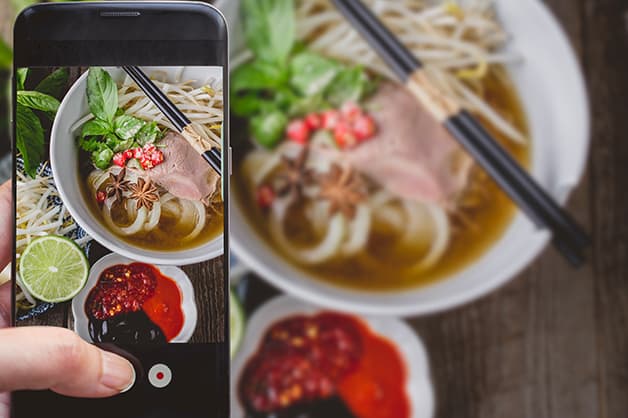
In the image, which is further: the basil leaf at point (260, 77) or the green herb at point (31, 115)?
the basil leaf at point (260, 77)

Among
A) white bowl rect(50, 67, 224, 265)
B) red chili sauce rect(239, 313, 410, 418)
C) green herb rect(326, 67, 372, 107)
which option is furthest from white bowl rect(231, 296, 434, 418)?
white bowl rect(50, 67, 224, 265)

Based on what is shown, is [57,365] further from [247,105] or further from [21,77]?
[247,105]

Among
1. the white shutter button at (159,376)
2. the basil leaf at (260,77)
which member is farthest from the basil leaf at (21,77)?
the basil leaf at (260,77)

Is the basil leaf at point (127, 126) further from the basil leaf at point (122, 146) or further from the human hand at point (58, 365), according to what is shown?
the human hand at point (58, 365)

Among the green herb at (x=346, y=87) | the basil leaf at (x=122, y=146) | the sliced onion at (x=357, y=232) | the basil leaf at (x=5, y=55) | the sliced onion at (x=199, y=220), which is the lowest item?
the sliced onion at (x=357, y=232)

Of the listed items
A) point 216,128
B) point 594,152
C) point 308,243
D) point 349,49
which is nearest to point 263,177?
point 308,243

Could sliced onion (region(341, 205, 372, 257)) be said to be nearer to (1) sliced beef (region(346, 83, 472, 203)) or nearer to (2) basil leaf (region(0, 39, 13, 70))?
(1) sliced beef (region(346, 83, 472, 203))
